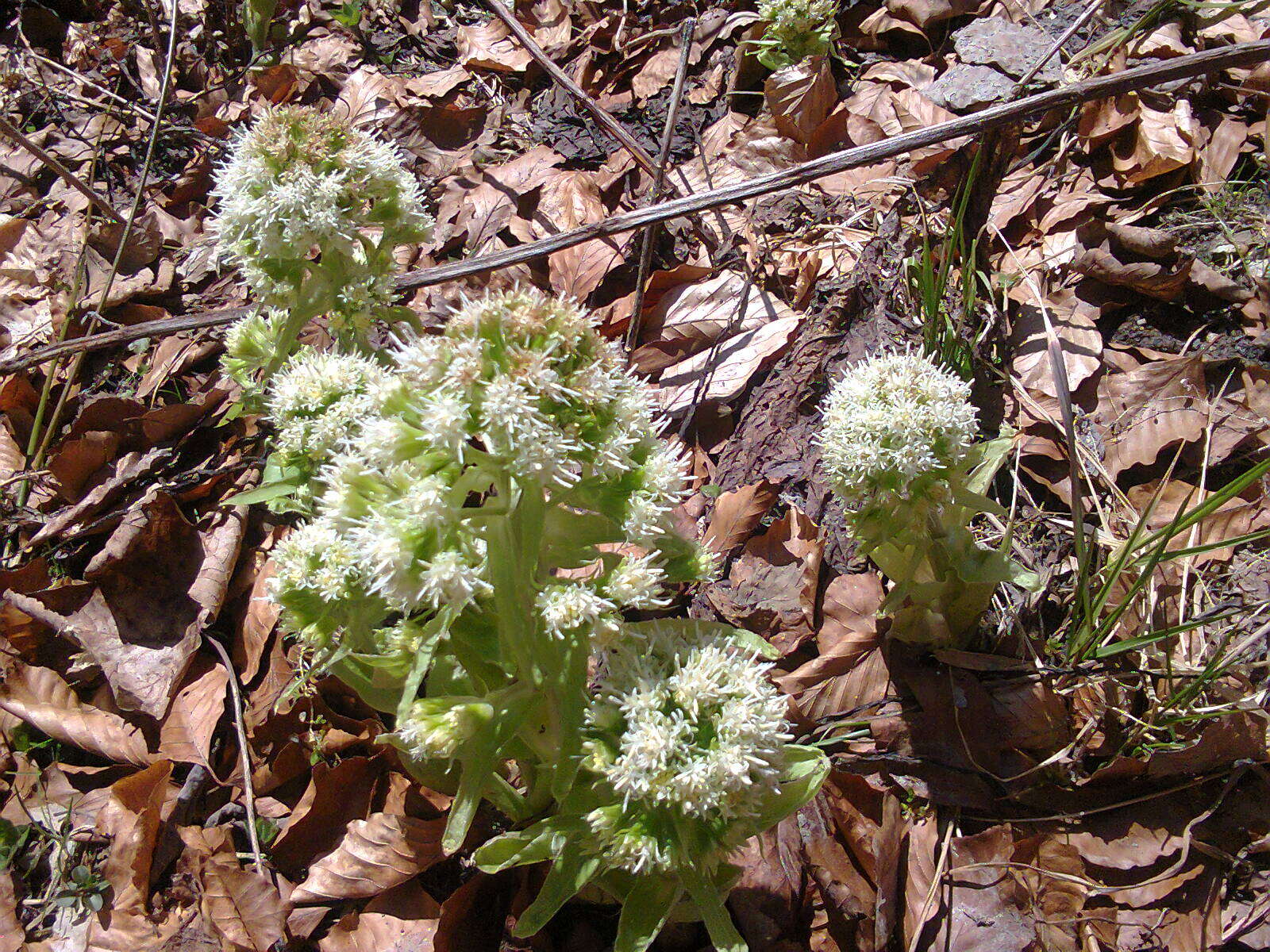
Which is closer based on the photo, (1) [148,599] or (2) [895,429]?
(2) [895,429]

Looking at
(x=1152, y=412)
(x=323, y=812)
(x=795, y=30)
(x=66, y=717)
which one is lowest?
(x=323, y=812)

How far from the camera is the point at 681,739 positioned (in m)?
1.77

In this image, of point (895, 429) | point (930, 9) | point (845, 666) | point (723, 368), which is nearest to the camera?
point (895, 429)

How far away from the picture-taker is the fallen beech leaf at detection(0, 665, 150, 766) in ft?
8.96

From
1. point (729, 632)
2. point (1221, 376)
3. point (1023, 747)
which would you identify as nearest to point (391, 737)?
point (729, 632)

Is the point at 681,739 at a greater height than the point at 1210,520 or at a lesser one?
greater

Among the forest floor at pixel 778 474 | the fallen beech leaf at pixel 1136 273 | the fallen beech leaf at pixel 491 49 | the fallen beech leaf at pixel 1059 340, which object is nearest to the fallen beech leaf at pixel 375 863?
the forest floor at pixel 778 474

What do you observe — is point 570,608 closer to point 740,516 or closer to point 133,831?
point 740,516

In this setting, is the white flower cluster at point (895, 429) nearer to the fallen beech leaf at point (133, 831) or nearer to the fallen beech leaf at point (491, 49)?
the fallen beech leaf at point (133, 831)

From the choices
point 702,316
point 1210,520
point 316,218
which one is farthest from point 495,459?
point 1210,520

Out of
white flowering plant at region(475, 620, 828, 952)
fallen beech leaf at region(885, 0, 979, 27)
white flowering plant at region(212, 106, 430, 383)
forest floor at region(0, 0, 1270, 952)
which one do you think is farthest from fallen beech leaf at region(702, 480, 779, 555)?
fallen beech leaf at region(885, 0, 979, 27)

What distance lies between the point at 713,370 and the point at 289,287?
1.56m

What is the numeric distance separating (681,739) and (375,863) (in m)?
1.12

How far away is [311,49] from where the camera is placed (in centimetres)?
473
